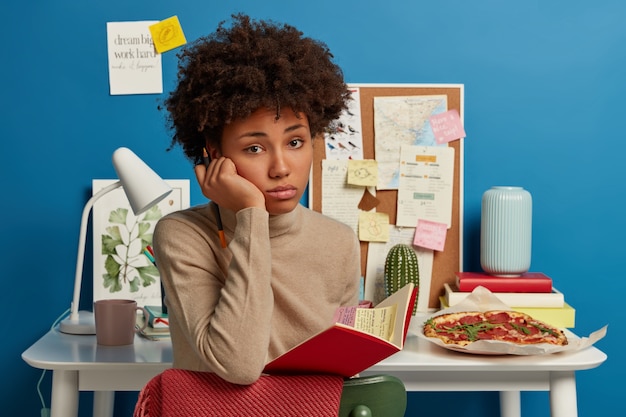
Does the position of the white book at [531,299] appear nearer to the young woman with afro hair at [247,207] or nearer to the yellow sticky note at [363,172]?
the yellow sticky note at [363,172]

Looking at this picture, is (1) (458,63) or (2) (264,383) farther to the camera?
(1) (458,63)

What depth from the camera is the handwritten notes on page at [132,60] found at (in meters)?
1.97

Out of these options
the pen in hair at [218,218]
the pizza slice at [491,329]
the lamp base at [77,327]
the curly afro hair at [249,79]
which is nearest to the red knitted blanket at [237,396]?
the pen in hair at [218,218]

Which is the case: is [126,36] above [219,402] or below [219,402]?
above

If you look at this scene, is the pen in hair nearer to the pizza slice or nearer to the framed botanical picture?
the pizza slice

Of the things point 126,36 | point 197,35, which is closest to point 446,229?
point 197,35

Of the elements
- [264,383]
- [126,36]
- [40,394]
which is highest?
[126,36]

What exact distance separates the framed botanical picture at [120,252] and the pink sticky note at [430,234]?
1.85 ft

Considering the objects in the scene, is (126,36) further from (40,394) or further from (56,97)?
(40,394)

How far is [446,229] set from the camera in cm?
202

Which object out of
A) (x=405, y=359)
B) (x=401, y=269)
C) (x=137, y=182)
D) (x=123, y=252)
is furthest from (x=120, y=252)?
(x=405, y=359)

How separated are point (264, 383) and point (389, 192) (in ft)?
3.44

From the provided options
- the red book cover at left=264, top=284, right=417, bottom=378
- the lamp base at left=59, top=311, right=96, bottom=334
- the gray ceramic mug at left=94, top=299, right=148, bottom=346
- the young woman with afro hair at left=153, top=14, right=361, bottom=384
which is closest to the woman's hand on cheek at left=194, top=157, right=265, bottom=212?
the young woman with afro hair at left=153, top=14, right=361, bottom=384

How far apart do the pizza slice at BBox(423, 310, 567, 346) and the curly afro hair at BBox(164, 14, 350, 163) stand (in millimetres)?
600
